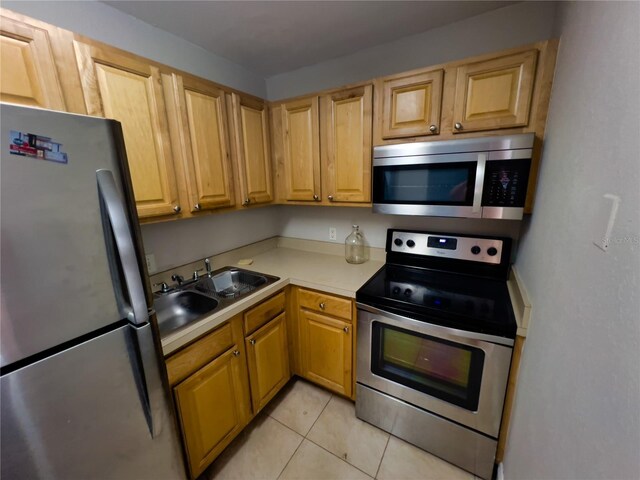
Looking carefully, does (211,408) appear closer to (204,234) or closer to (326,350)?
(326,350)

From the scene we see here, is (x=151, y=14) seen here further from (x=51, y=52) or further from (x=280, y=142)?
(x=280, y=142)

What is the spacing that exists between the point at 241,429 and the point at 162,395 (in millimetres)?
808

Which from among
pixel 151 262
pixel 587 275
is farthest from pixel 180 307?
pixel 587 275

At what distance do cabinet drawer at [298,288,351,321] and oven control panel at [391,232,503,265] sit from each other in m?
0.58

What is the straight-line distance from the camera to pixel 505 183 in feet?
4.02

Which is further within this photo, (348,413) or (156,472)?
(348,413)

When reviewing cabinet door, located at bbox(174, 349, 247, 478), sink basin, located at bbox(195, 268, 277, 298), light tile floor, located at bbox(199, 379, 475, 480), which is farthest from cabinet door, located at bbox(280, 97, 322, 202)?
light tile floor, located at bbox(199, 379, 475, 480)

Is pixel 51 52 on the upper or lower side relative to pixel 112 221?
upper

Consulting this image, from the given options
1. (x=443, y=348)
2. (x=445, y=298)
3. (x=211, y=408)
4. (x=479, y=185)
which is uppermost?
(x=479, y=185)

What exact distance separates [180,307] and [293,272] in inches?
29.4

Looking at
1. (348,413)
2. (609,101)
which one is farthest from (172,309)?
(609,101)

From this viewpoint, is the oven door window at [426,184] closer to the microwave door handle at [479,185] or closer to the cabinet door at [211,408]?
the microwave door handle at [479,185]

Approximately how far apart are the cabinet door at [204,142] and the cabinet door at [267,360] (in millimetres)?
849

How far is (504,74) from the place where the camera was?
1.21 metres
